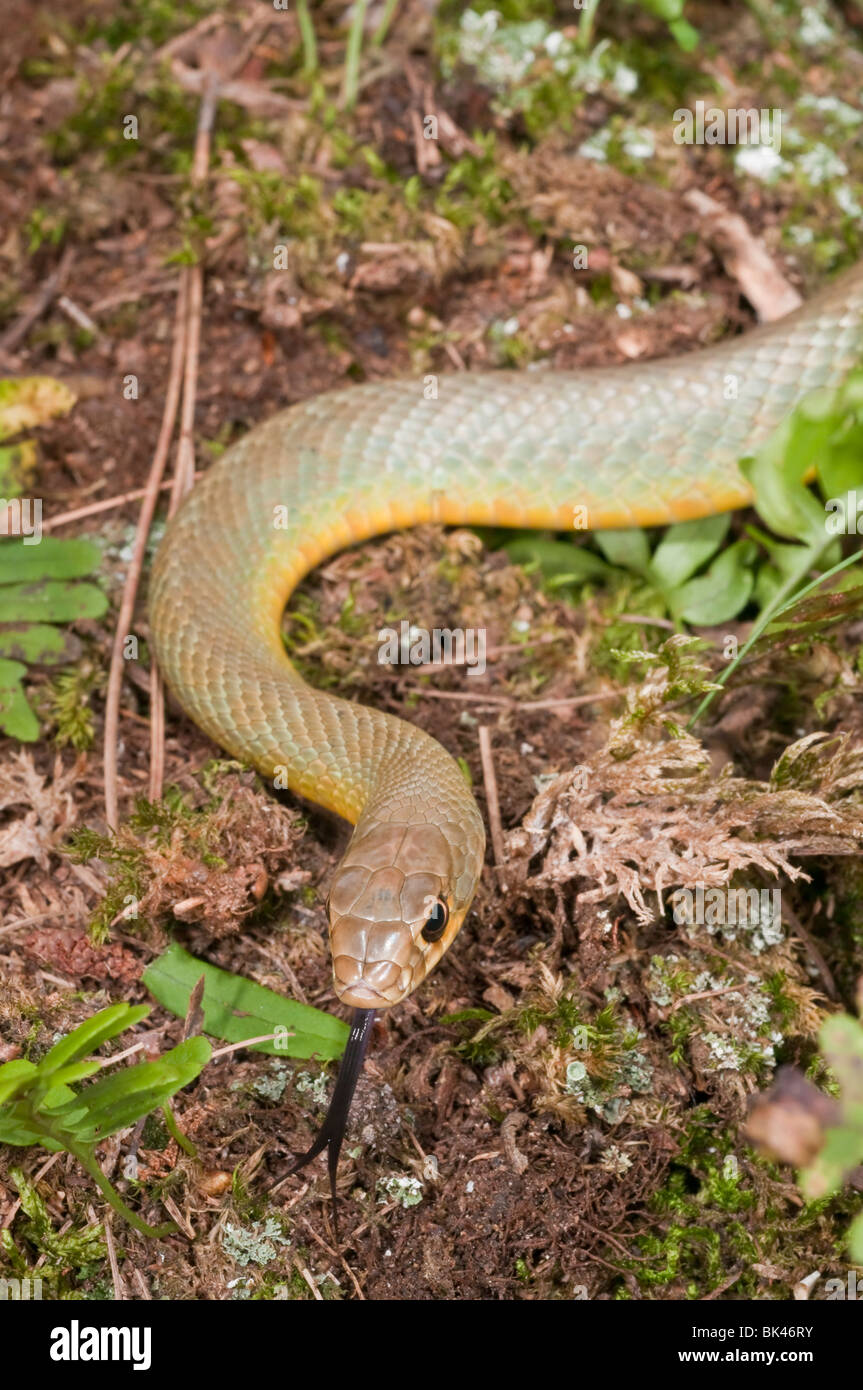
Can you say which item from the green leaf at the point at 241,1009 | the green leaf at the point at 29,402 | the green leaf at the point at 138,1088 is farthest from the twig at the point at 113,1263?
the green leaf at the point at 29,402

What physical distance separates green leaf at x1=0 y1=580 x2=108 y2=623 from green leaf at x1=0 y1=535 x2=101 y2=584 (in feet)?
0.12

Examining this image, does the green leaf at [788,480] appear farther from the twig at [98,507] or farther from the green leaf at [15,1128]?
the twig at [98,507]

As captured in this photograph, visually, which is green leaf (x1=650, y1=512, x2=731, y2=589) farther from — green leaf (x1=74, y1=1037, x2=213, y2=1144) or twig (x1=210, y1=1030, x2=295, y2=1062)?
green leaf (x1=74, y1=1037, x2=213, y2=1144)

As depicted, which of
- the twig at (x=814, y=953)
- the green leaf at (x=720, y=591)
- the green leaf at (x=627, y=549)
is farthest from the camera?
the green leaf at (x=627, y=549)

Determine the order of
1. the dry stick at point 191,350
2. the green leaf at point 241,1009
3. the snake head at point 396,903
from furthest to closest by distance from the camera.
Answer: the dry stick at point 191,350 < the green leaf at point 241,1009 < the snake head at point 396,903

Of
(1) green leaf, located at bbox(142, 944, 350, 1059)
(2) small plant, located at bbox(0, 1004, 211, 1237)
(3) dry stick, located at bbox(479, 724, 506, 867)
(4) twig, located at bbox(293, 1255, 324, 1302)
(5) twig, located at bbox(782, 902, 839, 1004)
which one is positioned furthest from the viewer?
(3) dry stick, located at bbox(479, 724, 506, 867)

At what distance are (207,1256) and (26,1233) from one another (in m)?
0.53

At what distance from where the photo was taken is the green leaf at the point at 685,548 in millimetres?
4734

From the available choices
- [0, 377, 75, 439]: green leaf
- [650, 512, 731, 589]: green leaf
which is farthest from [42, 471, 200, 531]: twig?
[650, 512, 731, 589]: green leaf

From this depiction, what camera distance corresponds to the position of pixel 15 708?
4312 millimetres

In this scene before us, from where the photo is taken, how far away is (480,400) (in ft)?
16.4

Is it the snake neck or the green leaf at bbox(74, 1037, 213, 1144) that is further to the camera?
the snake neck

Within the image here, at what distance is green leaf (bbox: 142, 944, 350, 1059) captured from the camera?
364cm

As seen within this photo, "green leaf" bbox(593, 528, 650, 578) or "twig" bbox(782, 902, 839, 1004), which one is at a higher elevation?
"green leaf" bbox(593, 528, 650, 578)
